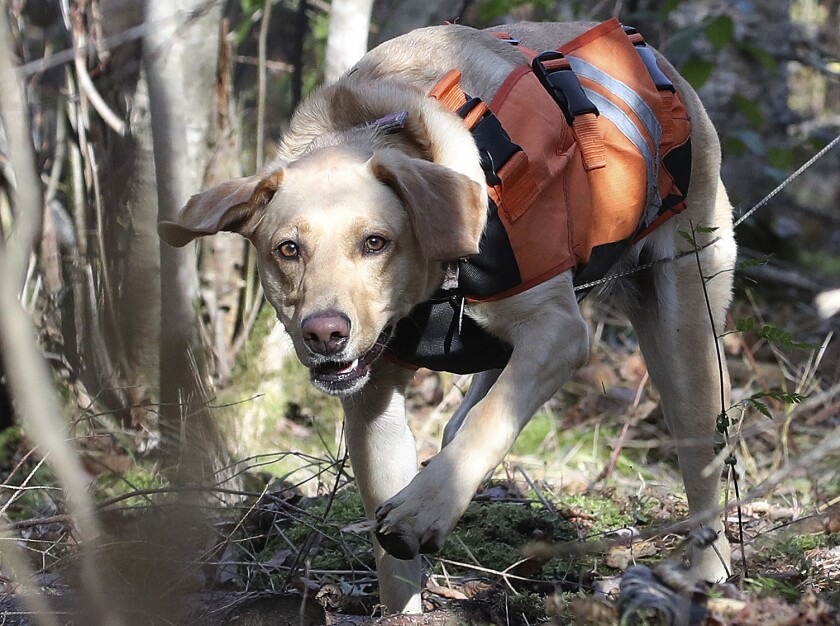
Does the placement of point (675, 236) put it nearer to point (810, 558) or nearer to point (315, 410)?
point (810, 558)

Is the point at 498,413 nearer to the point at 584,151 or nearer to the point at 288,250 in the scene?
the point at 288,250

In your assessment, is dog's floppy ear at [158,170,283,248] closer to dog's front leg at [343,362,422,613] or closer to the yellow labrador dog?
the yellow labrador dog

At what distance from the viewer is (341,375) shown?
314 centimetres

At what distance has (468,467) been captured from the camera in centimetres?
292

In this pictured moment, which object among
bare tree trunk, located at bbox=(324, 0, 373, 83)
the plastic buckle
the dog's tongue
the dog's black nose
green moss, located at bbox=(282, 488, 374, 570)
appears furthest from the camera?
bare tree trunk, located at bbox=(324, 0, 373, 83)

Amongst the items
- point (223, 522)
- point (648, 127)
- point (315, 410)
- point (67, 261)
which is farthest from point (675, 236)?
point (67, 261)

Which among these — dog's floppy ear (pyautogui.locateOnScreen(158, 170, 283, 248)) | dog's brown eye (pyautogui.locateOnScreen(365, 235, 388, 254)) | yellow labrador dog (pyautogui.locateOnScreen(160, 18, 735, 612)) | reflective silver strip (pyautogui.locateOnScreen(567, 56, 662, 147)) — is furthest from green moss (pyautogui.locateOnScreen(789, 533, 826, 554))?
dog's floppy ear (pyautogui.locateOnScreen(158, 170, 283, 248))

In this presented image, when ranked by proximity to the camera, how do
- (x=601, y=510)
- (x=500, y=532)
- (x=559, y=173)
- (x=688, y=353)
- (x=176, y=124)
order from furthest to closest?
(x=176, y=124)
(x=601, y=510)
(x=500, y=532)
(x=688, y=353)
(x=559, y=173)

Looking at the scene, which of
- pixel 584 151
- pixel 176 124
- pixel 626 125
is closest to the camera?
pixel 584 151

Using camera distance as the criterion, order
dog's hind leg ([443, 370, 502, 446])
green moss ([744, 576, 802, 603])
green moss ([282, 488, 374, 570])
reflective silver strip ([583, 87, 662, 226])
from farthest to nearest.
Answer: dog's hind leg ([443, 370, 502, 446]), green moss ([282, 488, 374, 570]), reflective silver strip ([583, 87, 662, 226]), green moss ([744, 576, 802, 603])

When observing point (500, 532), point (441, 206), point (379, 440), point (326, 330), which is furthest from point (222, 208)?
point (500, 532)

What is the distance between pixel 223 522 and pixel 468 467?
1280mm

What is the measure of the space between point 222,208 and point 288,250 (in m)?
0.24

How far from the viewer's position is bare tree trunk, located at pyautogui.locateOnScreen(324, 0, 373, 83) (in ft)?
18.7
